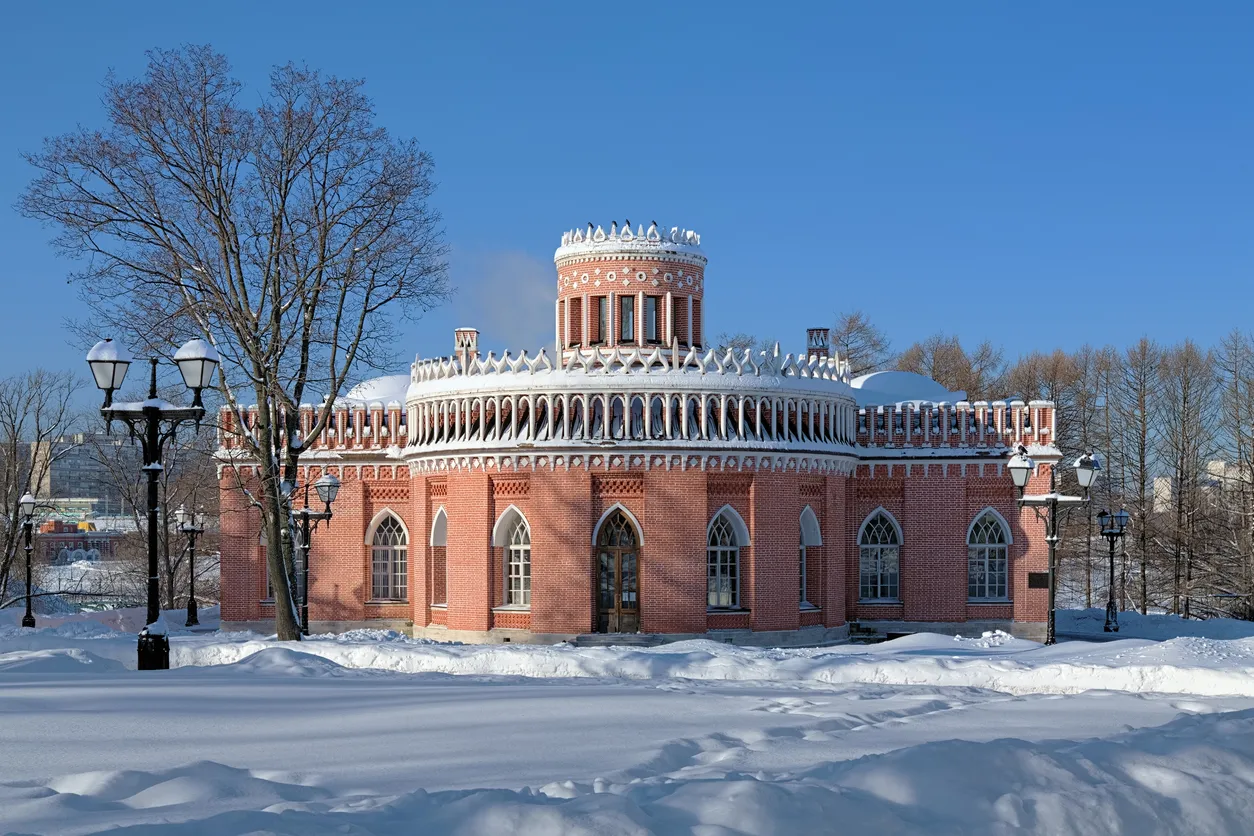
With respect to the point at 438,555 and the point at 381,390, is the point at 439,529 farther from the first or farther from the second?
the point at 381,390

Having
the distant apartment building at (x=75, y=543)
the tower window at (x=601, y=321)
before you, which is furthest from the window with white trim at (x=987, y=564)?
the distant apartment building at (x=75, y=543)

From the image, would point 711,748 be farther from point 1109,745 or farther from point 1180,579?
point 1180,579

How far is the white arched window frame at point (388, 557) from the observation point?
110 ft

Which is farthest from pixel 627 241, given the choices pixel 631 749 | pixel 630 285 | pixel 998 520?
pixel 631 749

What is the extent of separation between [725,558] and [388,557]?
9.46 metres

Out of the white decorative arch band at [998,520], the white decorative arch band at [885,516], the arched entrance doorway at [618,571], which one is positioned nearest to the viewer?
the arched entrance doorway at [618,571]

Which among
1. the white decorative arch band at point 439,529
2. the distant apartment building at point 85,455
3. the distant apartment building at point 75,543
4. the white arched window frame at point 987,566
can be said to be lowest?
the distant apartment building at point 75,543

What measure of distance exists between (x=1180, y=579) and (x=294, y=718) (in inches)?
1656

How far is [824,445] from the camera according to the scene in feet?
97.3

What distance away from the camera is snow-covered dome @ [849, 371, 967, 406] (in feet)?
114

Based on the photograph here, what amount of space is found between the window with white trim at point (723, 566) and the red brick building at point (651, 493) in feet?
0.14

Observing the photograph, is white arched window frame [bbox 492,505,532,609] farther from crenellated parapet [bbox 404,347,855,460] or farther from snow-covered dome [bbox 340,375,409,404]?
snow-covered dome [bbox 340,375,409,404]

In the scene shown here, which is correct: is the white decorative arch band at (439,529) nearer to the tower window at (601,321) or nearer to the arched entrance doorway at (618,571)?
the arched entrance doorway at (618,571)

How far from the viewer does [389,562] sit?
111 feet
